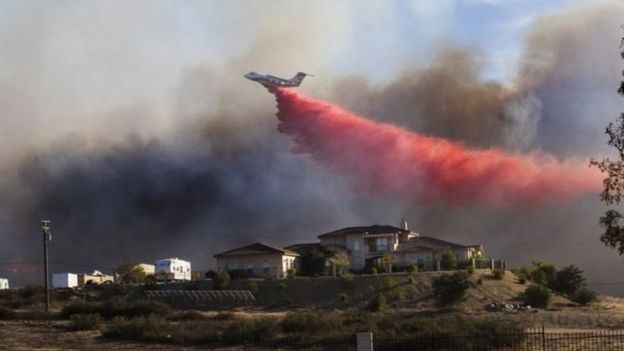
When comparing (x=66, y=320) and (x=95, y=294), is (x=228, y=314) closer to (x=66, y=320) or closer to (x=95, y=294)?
(x=66, y=320)

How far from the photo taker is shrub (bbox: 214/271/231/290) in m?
99.1

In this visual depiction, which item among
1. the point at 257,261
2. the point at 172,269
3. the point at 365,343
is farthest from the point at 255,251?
the point at 365,343

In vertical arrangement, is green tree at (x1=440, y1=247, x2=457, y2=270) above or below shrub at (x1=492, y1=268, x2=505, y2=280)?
above

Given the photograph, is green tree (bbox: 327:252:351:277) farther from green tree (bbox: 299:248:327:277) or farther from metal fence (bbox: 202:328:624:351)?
metal fence (bbox: 202:328:624:351)

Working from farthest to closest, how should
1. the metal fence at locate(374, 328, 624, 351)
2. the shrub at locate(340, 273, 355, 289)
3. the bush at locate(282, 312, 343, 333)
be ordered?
the shrub at locate(340, 273, 355, 289) → the bush at locate(282, 312, 343, 333) → the metal fence at locate(374, 328, 624, 351)

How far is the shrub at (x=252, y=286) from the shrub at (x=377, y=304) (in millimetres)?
17240

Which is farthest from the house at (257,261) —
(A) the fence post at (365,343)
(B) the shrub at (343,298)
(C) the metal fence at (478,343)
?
(A) the fence post at (365,343)

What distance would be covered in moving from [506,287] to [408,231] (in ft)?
110

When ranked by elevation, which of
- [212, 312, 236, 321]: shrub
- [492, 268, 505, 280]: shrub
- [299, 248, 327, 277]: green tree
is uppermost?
[299, 248, 327, 277]: green tree

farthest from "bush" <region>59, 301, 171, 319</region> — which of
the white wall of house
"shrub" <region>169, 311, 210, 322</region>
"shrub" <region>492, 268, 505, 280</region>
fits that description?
"shrub" <region>492, 268, 505, 280</region>

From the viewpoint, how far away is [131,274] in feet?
391

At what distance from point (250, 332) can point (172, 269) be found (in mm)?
78776

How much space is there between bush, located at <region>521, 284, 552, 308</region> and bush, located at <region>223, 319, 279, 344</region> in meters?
32.2

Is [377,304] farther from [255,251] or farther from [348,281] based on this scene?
[255,251]
